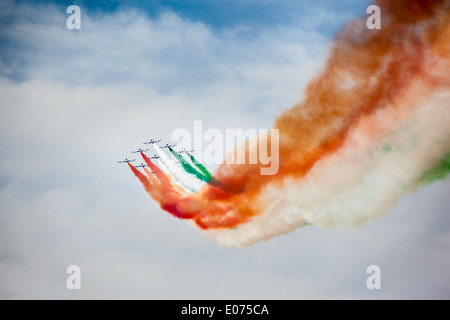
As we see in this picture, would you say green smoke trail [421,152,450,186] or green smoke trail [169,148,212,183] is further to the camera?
green smoke trail [169,148,212,183]

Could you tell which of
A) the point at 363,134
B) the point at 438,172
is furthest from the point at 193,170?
the point at 438,172

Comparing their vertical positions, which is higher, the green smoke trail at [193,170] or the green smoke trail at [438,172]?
the green smoke trail at [193,170]

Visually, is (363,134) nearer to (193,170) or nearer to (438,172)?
(438,172)

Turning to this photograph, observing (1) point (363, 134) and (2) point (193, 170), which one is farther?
(2) point (193, 170)

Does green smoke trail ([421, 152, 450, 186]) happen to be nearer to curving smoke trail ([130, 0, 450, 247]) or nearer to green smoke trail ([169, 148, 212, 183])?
curving smoke trail ([130, 0, 450, 247])

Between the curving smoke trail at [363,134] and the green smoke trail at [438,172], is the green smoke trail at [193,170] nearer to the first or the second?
the curving smoke trail at [363,134]

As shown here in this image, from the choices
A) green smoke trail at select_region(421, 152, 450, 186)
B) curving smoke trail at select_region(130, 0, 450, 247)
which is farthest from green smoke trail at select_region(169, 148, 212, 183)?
green smoke trail at select_region(421, 152, 450, 186)

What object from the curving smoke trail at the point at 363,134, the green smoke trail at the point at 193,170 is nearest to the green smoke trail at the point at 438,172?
the curving smoke trail at the point at 363,134
